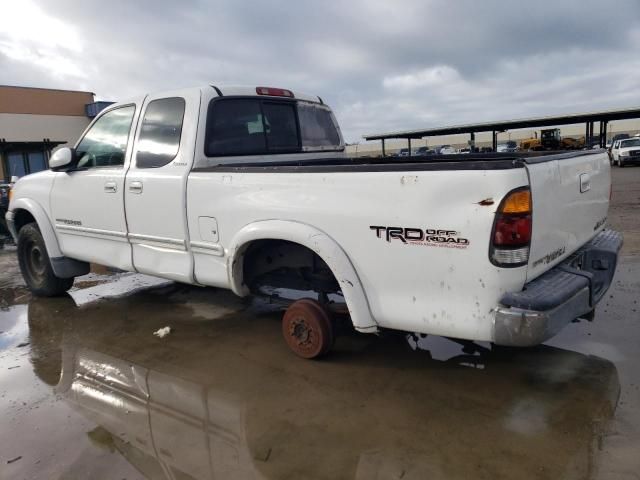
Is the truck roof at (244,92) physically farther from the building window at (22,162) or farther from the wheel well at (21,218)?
the building window at (22,162)

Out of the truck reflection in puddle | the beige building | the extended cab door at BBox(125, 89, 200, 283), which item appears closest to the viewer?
the truck reflection in puddle

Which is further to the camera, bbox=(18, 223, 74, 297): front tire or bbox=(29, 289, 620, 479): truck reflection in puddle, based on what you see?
bbox=(18, 223, 74, 297): front tire

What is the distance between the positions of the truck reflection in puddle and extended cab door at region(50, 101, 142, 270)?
0.87 m

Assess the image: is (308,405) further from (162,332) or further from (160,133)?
(160,133)

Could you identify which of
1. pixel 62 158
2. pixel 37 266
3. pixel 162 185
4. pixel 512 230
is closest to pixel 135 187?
pixel 162 185

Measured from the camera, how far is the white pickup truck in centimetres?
268

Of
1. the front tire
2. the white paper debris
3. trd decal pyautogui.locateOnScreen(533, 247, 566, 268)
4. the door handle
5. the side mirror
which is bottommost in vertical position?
the white paper debris

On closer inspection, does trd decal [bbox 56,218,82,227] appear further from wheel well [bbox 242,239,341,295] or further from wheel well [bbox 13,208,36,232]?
wheel well [bbox 242,239,341,295]

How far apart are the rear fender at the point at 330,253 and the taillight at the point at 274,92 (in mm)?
1621

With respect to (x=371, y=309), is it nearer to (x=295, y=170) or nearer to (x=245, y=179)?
(x=295, y=170)

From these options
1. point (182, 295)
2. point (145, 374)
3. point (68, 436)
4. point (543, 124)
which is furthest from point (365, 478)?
point (543, 124)

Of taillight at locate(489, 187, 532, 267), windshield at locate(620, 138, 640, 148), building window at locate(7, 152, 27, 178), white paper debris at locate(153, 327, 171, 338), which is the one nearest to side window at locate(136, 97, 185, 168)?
white paper debris at locate(153, 327, 171, 338)

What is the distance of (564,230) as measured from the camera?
3129 mm

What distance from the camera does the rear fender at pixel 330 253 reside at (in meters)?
3.16
